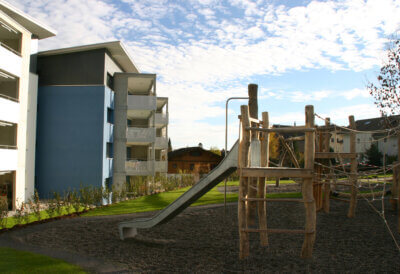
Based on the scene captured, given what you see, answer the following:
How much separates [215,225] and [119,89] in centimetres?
1922

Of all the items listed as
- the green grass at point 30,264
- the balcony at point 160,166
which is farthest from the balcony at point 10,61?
the balcony at point 160,166

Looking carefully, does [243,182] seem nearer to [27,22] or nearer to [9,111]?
[9,111]

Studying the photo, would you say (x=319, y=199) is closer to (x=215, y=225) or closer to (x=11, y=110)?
(x=215, y=225)

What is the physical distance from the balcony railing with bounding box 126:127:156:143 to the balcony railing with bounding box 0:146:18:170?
964 centimetres

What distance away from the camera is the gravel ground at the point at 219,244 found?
7562 mm

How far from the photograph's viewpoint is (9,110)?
19.5m

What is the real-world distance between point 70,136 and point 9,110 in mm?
6633

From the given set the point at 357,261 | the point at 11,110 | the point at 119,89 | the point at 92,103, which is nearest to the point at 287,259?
the point at 357,261

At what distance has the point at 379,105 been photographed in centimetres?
2272

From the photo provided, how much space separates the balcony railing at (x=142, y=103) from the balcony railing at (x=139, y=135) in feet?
5.51


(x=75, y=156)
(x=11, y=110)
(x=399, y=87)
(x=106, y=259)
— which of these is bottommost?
(x=106, y=259)

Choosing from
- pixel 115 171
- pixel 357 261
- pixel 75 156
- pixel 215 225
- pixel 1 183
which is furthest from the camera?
pixel 115 171

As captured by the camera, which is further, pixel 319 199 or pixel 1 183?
pixel 1 183

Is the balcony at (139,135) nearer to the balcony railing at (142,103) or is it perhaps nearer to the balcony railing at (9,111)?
the balcony railing at (142,103)
